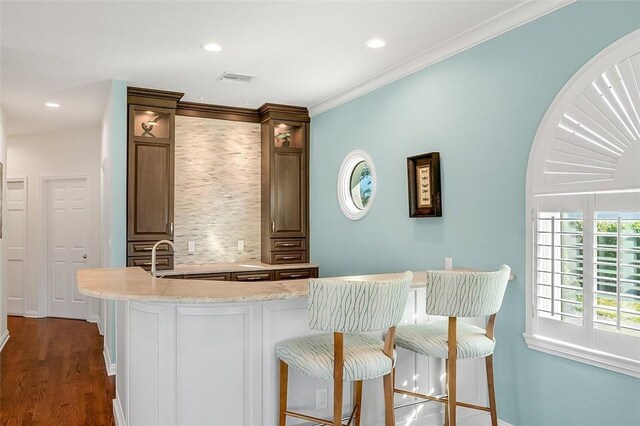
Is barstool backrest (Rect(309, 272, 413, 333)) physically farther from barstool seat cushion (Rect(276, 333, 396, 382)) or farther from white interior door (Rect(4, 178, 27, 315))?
white interior door (Rect(4, 178, 27, 315))

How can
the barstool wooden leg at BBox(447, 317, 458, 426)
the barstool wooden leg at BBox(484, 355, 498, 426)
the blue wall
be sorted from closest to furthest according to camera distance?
the barstool wooden leg at BBox(447, 317, 458, 426)
the blue wall
the barstool wooden leg at BBox(484, 355, 498, 426)

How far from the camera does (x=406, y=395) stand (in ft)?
9.18

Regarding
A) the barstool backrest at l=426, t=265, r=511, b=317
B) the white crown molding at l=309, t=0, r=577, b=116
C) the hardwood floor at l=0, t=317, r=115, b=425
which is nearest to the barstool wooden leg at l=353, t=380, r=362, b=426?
the barstool backrest at l=426, t=265, r=511, b=317

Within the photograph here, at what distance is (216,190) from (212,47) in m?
2.23

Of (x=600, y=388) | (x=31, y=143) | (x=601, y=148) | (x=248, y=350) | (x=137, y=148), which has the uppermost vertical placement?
(x=31, y=143)

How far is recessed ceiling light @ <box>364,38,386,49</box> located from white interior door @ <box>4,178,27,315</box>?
590 cm

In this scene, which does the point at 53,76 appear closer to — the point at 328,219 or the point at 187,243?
the point at 187,243

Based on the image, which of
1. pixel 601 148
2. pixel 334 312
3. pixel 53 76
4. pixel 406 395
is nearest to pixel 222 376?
pixel 334 312

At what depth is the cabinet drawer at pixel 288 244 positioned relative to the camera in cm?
536

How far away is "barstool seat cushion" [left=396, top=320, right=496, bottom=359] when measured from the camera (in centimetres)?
245

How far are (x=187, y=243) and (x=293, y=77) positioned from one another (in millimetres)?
2275

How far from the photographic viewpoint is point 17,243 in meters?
6.91

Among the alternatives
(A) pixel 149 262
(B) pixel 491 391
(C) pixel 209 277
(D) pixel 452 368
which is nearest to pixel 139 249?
(A) pixel 149 262

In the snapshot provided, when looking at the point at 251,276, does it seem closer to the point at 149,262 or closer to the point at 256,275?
the point at 256,275
